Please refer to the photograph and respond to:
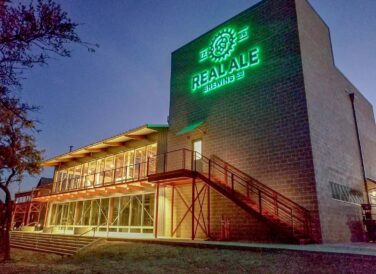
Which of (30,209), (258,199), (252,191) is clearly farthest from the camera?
(30,209)

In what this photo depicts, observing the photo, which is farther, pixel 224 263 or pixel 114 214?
pixel 114 214

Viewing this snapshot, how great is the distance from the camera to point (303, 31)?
12250mm

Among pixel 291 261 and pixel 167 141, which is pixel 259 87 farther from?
pixel 291 261

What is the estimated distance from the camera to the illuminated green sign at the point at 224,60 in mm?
13414

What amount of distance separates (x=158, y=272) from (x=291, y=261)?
301 cm

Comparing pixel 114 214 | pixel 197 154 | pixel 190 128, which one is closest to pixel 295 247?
pixel 197 154

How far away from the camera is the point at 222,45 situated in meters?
14.7

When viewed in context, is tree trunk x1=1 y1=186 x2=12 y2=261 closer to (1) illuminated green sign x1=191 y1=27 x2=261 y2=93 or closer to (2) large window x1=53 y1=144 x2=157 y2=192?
(2) large window x1=53 y1=144 x2=157 y2=192

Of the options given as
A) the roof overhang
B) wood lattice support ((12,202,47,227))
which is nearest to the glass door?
the roof overhang

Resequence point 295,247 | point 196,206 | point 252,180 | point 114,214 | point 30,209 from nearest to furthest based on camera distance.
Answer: point 295,247 → point 252,180 → point 196,206 → point 114,214 → point 30,209

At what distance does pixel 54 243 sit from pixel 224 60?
39.9 feet

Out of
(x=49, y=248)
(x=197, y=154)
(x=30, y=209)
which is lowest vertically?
(x=49, y=248)

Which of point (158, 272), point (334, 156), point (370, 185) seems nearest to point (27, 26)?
point (158, 272)

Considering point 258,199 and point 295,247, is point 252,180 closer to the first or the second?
point 258,199
